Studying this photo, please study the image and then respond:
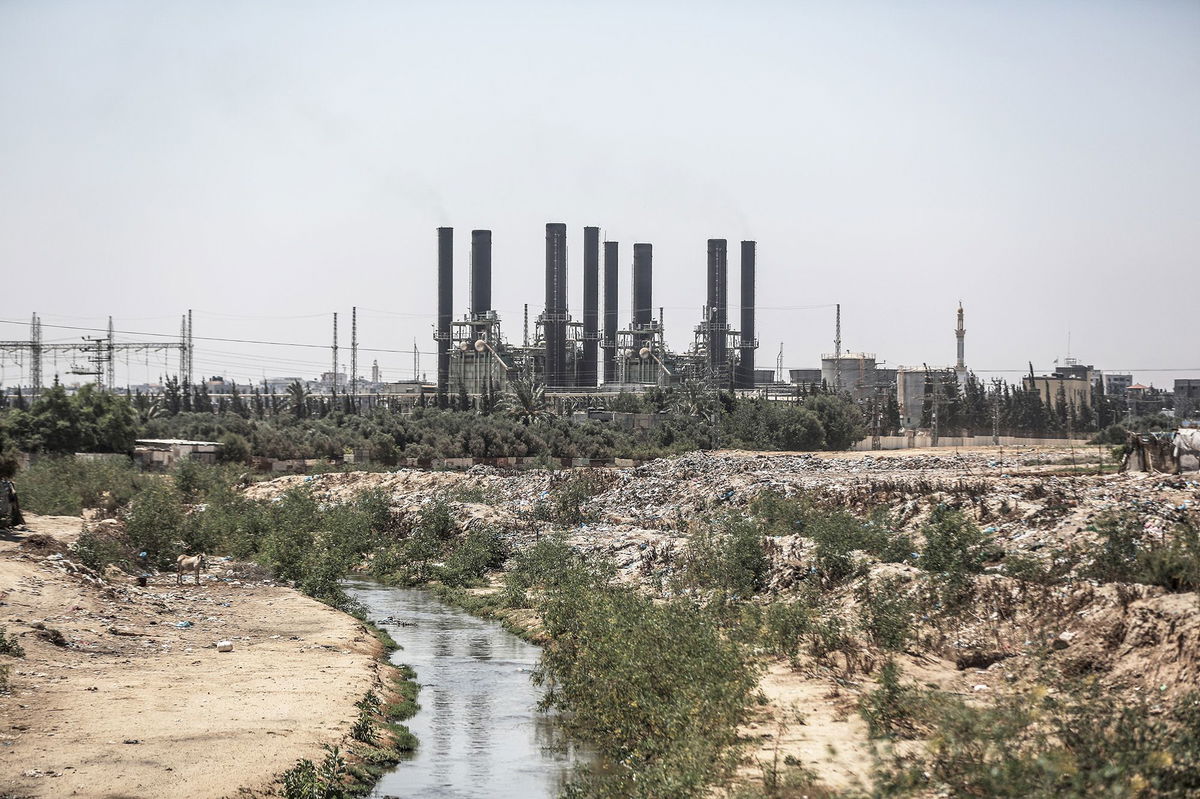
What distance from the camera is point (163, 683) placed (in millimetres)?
14742

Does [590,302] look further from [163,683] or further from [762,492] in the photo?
[163,683]

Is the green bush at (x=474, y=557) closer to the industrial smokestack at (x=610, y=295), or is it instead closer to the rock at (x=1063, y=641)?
the rock at (x=1063, y=641)

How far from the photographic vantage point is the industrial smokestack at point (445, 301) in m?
87.6

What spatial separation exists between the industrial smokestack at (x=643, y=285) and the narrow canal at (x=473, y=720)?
70753mm

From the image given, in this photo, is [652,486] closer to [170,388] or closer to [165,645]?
[165,645]

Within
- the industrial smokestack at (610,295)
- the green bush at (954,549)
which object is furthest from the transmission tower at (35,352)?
the green bush at (954,549)

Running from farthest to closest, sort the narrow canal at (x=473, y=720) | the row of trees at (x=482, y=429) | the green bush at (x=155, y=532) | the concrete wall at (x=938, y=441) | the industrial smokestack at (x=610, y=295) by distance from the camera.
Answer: the industrial smokestack at (x=610, y=295) → the concrete wall at (x=938, y=441) → the row of trees at (x=482, y=429) → the green bush at (x=155, y=532) → the narrow canal at (x=473, y=720)

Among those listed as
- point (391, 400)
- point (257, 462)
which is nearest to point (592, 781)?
point (257, 462)

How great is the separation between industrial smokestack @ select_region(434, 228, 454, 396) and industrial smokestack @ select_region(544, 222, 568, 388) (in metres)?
7.28

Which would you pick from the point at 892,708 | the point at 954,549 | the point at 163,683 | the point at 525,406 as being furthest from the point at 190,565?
the point at 525,406

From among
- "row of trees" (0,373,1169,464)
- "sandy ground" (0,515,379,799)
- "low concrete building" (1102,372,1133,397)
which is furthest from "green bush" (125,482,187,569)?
"low concrete building" (1102,372,1133,397)

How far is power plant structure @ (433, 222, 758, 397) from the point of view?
8819 cm

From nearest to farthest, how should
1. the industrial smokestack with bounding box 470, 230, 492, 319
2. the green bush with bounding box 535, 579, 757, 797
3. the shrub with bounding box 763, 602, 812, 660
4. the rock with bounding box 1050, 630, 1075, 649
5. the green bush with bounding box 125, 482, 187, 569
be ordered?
the green bush with bounding box 535, 579, 757, 797, the rock with bounding box 1050, 630, 1075, 649, the shrub with bounding box 763, 602, 812, 660, the green bush with bounding box 125, 482, 187, 569, the industrial smokestack with bounding box 470, 230, 492, 319

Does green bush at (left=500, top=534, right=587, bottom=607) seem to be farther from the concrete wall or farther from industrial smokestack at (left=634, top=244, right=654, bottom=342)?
industrial smokestack at (left=634, top=244, right=654, bottom=342)
